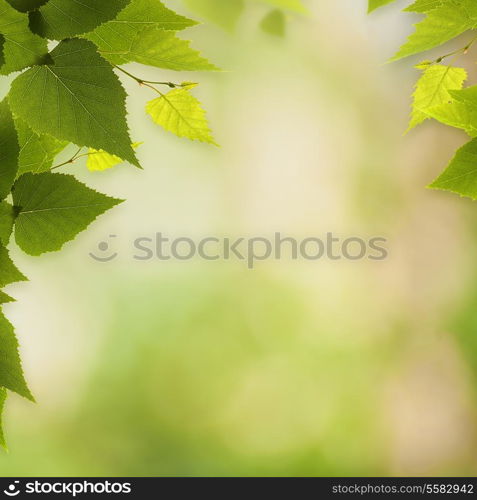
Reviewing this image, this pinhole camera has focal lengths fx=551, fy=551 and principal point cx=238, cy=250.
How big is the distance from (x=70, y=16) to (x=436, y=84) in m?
0.19

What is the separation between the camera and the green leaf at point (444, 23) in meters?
0.20

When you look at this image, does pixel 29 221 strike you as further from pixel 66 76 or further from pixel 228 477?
pixel 228 477

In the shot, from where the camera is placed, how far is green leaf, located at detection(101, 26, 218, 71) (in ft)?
0.59

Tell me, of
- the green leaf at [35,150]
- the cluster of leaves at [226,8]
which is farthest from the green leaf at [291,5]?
the green leaf at [35,150]

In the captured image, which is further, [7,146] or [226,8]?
[226,8]

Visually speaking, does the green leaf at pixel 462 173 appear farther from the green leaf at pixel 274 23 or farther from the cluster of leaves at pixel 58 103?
the green leaf at pixel 274 23

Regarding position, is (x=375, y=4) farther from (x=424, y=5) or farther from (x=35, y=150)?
(x=35, y=150)

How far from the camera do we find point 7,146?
16 centimetres

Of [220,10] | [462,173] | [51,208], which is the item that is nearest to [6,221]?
[51,208]

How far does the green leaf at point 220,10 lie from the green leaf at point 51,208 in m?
0.24

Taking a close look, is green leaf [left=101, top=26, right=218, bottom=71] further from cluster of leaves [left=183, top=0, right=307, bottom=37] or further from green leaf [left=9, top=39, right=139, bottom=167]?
cluster of leaves [left=183, top=0, right=307, bottom=37]

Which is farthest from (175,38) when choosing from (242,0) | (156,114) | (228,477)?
(228,477)

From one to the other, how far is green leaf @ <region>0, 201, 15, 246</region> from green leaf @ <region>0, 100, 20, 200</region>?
0.03 feet

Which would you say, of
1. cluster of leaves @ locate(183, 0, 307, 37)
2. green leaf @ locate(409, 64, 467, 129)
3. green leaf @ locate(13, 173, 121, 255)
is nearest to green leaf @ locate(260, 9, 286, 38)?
cluster of leaves @ locate(183, 0, 307, 37)
